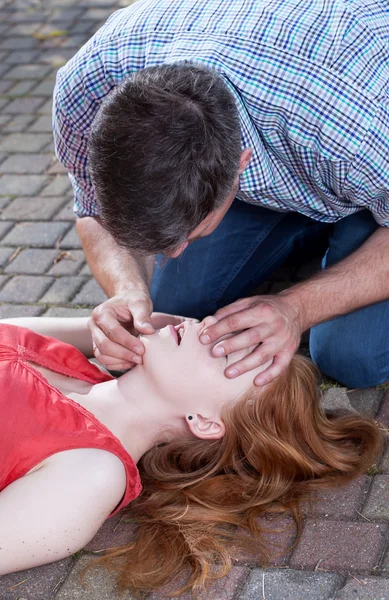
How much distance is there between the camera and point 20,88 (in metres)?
6.18

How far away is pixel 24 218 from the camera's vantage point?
15.6ft

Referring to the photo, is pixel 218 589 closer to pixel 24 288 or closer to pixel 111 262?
pixel 111 262

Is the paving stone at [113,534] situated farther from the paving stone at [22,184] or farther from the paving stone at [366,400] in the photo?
the paving stone at [22,184]

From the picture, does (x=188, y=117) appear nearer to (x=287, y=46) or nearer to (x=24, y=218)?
(x=287, y=46)

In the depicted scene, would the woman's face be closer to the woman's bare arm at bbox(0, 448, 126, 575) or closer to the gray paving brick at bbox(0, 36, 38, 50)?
the woman's bare arm at bbox(0, 448, 126, 575)

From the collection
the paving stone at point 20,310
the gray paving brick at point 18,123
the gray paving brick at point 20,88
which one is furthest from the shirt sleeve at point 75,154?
the gray paving brick at point 20,88

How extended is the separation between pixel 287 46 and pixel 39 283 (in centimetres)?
190

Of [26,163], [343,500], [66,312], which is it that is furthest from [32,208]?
[343,500]

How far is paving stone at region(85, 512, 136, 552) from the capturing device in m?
2.85

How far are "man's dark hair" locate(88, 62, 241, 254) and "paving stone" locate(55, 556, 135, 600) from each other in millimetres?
1072

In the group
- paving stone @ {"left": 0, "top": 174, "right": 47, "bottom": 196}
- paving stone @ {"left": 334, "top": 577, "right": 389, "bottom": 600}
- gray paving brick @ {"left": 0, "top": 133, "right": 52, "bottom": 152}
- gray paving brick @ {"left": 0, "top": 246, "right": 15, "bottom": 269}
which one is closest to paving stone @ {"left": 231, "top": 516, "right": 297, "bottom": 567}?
paving stone @ {"left": 334, "top": 577, "right": 389, "bottom": 600}

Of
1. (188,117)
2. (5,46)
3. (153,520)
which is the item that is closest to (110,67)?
(188,117)

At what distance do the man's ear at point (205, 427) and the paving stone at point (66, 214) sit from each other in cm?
206

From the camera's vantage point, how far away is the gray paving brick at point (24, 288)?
4148 mm
